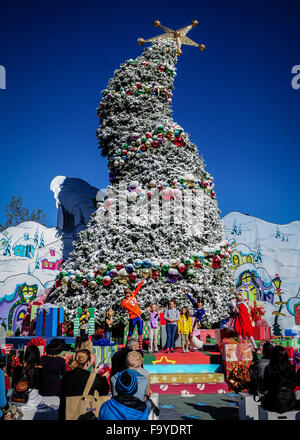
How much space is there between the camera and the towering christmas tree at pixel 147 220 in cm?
1084

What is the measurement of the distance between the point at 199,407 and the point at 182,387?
132 cm

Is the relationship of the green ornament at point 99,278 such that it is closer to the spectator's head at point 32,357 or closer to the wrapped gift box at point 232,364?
the wrapped gift box at point 232,364

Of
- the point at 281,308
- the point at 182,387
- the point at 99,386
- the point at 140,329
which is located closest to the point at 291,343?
the point at 182,387

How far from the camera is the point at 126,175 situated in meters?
13.1

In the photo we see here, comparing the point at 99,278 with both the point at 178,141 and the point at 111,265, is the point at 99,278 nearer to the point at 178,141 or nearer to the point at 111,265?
the point at 111,265

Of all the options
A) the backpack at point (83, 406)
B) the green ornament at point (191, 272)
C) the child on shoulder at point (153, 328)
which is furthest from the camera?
the green ornament at point (191, 272)

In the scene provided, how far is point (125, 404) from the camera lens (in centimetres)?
300

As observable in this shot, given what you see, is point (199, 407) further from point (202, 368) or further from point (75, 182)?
point (75, 182)

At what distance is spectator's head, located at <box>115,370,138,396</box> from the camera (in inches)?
120

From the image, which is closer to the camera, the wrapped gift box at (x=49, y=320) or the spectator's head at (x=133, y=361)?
the spectator's head at (x=133, y=361)

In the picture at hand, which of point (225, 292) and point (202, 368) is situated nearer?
point (202, 368)

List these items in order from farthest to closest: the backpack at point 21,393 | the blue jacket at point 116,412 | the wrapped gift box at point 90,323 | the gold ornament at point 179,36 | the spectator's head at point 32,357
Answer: the gold ornament at point 179,36
the wrapped gift box at point 90,323
the spectator's head at point 32,357
the backpack at point 21,393
the blue jacket at point 116,412
